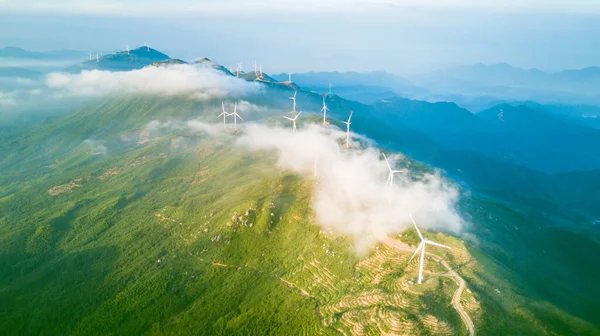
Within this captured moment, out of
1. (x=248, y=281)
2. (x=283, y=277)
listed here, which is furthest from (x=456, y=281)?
(x=248, y=281)

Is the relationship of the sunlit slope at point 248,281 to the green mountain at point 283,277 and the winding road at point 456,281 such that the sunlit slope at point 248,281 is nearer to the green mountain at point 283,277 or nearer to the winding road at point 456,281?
the green mountain at point 283,277

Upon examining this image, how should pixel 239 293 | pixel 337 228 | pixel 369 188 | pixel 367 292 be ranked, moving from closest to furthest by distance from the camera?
pixel 367 292 → pixel 239 293 → pixel 337 228 → pixel 369 188

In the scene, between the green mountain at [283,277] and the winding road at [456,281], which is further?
the green mountain at [283,277]

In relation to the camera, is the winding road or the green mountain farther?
the green mountain

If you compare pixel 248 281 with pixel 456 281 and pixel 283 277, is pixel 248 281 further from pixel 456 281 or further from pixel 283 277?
pixel 456 281

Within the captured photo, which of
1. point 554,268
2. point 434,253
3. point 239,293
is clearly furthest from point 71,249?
point 554,268

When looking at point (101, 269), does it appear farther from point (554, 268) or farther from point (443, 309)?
point (554, 268)

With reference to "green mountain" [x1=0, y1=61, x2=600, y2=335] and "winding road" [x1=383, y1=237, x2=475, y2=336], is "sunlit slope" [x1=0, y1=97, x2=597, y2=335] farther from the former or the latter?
"winding road" [x1=383, y1=237, x2=475, y2=336]

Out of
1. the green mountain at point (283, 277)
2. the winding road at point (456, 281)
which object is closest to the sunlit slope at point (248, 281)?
the green mountain at point (283, 277)

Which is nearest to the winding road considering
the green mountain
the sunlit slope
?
the green mountain
